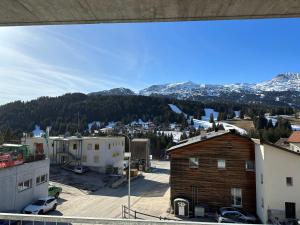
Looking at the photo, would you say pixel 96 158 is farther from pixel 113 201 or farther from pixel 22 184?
pixel 22 184

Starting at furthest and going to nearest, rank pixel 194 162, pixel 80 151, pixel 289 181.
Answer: pixel 80 151
pixel 194 162
pixel 289 181

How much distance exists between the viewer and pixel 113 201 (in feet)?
139

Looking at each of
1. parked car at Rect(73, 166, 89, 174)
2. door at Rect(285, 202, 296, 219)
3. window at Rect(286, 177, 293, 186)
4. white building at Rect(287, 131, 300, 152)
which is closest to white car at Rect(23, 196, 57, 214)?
door at Rect(285, 202, 296, 219)

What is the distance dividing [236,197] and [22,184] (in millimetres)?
22156

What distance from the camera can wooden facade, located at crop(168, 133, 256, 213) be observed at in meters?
35.2

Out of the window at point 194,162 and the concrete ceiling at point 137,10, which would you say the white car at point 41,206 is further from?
the concrete ceiling at point 137,10

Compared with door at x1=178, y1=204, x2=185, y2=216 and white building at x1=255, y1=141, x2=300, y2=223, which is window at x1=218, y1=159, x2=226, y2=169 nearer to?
white building at x1=255, y1=141, x2=300, y2=223

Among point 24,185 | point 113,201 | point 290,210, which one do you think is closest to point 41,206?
point 24,185

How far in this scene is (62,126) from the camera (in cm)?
17500

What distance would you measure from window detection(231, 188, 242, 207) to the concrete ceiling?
3195cm

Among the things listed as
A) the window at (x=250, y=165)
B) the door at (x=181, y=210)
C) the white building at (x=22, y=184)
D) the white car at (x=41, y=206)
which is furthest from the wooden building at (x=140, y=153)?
the white car at (x=41, y=206)

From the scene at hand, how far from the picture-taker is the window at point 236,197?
35.4 meters

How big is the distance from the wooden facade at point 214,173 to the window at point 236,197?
0.32 m

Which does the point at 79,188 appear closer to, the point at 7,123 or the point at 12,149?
the point at 12,149
